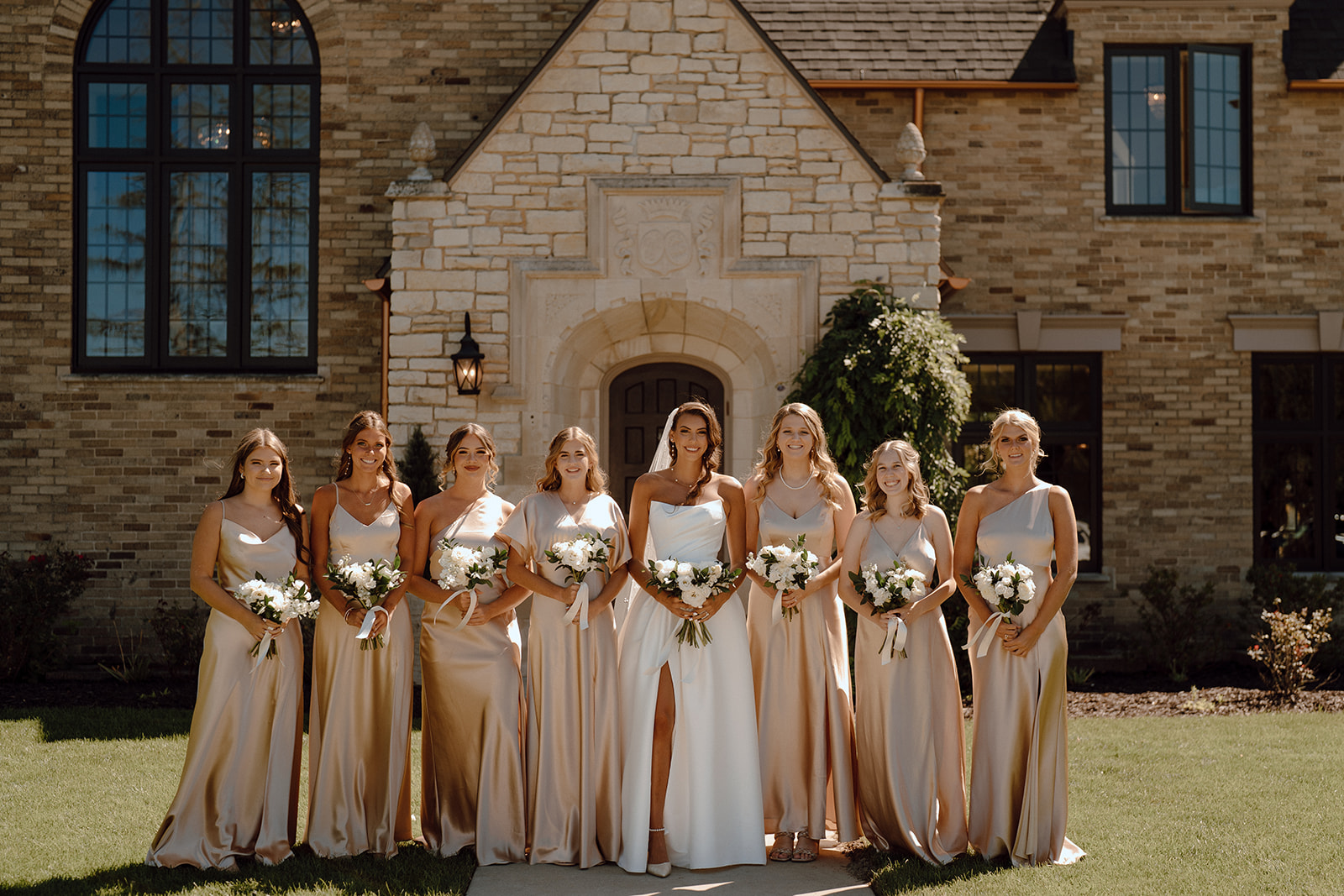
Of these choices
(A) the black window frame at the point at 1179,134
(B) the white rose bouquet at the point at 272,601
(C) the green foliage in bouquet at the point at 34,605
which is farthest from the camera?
(A) the black window frame at the point at 1179,134

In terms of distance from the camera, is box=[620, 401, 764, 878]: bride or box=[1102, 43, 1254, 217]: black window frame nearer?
box=[620, 401, 764, 878]: bride

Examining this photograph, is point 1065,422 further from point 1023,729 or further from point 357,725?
point 357,725

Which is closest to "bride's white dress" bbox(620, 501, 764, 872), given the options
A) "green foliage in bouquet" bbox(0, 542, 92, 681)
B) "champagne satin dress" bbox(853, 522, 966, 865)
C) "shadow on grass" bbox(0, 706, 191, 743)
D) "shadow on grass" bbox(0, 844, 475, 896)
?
"champagne satin dress" bbox(853, 522, 966, 865)

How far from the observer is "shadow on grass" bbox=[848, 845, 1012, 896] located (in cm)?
454

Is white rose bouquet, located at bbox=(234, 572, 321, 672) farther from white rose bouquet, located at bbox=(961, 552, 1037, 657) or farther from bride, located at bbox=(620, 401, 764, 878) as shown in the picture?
white rose bouquet, located at bbox=(961, 552, 1037, 657)

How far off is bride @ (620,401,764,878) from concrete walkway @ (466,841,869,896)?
0.25 feet

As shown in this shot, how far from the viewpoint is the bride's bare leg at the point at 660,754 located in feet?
16.2

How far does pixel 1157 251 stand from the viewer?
11.3m

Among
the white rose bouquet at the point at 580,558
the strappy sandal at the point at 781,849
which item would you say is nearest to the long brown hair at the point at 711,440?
the white rose bouquet at the point at 580,558

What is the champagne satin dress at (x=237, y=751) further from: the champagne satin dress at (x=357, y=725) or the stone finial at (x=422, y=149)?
the stone finial at (x=422, y=149)

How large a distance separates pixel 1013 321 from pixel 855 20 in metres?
3.87

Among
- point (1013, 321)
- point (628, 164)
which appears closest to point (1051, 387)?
point (1013, 321)

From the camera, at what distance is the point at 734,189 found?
9141 mm

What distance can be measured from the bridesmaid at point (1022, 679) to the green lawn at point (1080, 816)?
7.3 inches
